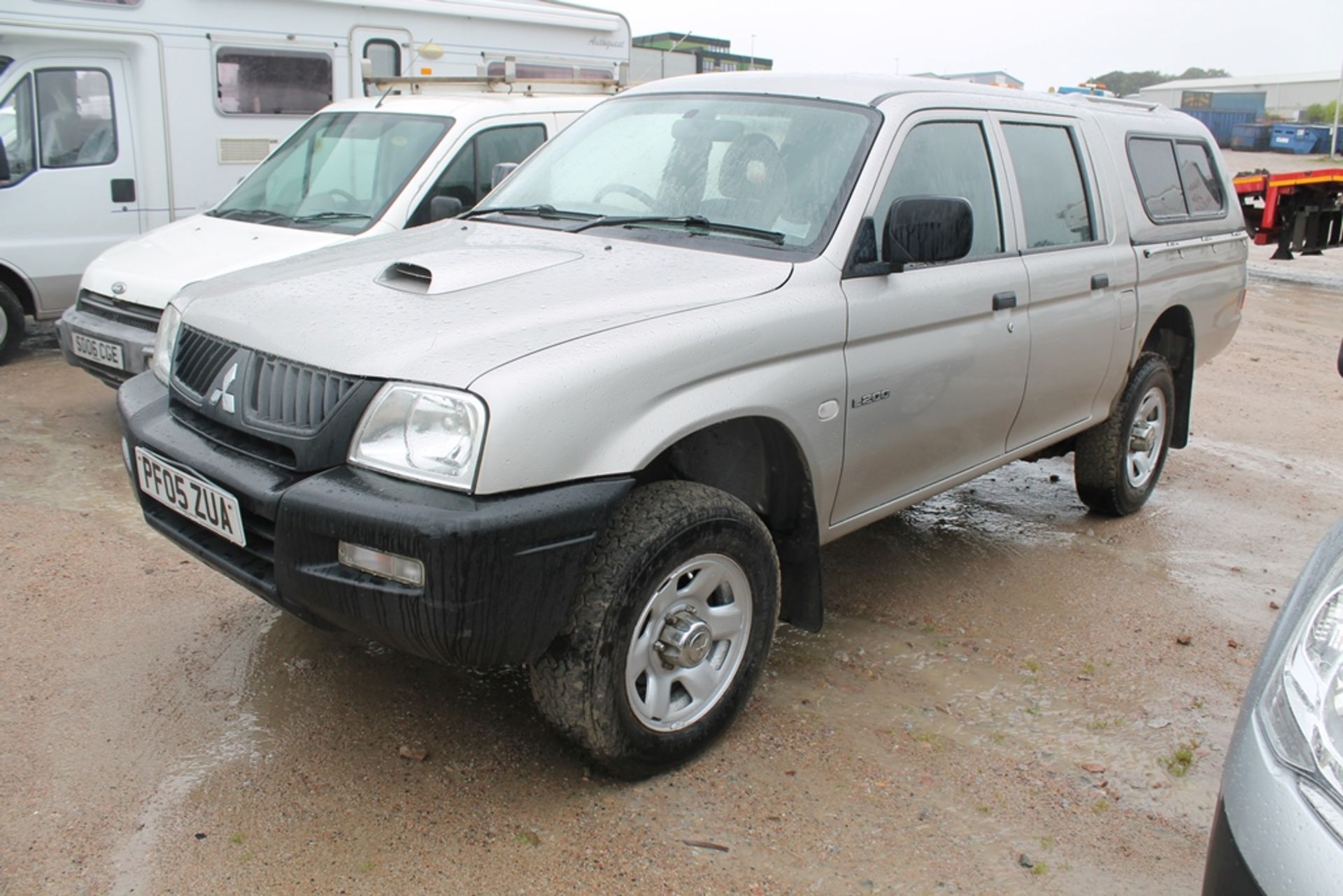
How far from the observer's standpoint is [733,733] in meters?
3.46

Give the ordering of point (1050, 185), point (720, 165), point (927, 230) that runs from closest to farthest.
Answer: point (927, 230) < point (720, 165) < point (1050, 185)

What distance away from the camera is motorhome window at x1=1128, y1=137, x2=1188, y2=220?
16.9ft

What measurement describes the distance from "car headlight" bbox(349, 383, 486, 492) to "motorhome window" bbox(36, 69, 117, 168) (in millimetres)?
6256

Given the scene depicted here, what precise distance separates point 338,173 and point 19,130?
8.15 ft

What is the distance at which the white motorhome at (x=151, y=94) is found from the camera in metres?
7.60

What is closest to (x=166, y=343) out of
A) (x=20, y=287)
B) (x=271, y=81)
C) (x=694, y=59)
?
(x=20, y=287)

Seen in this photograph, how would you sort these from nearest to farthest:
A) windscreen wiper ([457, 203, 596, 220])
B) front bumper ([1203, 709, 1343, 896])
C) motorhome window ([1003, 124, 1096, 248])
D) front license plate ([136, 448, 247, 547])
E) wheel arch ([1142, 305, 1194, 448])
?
front bumper ([1203, 709, 1343, 896]) < front license plate ([136, 448, 247, 547]) < windscreen wiper ([457, 203, 596, 220]) < motorhome window ([1003, 124, 1096, 248]) < wheel arch ([1142, 305, 1194, 448])

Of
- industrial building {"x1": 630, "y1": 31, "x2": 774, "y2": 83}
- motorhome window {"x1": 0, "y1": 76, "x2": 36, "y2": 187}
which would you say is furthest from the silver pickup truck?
industrial building {"x1": 630, "y1": 31, "x2": 774, "y2": 83}

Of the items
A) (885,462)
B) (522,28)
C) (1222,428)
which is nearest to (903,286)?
(885,462)

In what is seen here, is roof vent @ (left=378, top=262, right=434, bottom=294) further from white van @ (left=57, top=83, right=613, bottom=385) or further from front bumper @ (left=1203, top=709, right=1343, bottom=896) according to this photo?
front bumper @ (left=1203, top=709, right=1343, bottom=896)

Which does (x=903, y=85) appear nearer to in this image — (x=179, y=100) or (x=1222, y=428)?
(x=1222, y=428)

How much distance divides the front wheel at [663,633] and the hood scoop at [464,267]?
0.79 meters

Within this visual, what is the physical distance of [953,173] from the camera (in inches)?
159

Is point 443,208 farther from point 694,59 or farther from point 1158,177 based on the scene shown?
point 694,59
